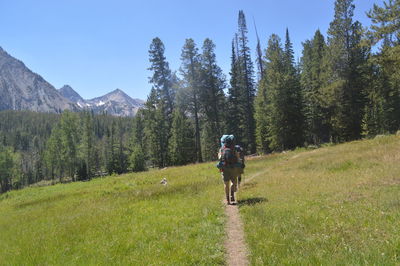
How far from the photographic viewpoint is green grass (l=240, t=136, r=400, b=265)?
5.35 meters

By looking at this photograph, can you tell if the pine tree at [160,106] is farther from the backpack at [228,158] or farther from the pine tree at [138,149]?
the backpack at [228,158]

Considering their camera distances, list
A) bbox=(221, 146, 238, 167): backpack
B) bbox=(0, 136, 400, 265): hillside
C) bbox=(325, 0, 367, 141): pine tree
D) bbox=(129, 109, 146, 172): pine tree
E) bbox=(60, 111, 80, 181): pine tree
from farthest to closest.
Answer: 1. bbox=(129, 109, 146, 172): pine tree
2. bbox=(60, 111, 80, 181): pine tree
3. bbox=(325, 0, 367, 141): pine tree
4. bbox=(221, 146, 238, 167): backpack
5. bbox=(0, 136, 400, 265): hillside

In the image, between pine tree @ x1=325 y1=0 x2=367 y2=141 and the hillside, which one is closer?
the hillside

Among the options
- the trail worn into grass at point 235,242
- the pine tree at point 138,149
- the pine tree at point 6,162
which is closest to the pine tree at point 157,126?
the pine tree at point 138,149

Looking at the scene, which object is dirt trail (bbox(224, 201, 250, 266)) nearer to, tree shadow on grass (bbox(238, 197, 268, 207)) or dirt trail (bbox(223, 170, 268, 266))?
dirt trail (bbox(223, 170, 268, 266))

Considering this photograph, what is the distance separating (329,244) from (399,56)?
18686mm

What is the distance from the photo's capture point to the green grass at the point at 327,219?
535 centimetres

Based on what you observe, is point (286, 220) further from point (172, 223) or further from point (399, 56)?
point (399, 56)

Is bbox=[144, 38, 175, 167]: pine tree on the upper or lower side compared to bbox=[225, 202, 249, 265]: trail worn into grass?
upper

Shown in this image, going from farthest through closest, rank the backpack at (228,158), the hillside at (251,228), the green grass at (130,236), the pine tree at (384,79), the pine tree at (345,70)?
the pine tree at (345,70), the pine tree at (384,79), the backpack at (228,158), the green grass at (130,236), the hillside at (251,228)

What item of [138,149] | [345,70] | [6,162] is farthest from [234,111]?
[6,162]

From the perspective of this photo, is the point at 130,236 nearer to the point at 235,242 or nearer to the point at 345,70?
the point at 235,242

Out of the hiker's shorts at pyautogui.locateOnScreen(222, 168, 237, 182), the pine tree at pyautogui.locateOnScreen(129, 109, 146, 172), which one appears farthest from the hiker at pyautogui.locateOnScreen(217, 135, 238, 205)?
the pine tree at pyautogui.locateOnScreen(129, 109, 146, 172)

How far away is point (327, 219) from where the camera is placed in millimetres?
7398
